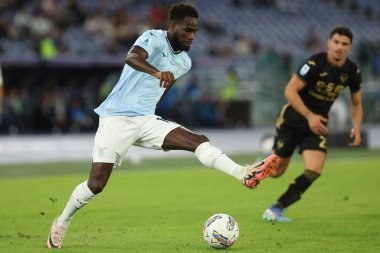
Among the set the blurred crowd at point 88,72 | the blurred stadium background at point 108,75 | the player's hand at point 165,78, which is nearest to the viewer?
the player's hand at point 165,78

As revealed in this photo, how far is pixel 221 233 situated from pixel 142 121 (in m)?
1.30

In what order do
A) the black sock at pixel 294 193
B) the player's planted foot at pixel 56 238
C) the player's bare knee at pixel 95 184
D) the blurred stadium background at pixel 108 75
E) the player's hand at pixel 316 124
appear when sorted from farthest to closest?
the blurred stadium background at pixel 108 75
the black sock at pixel 294 193
the player's hand at pixel 316 124
the player's planted foot at pixel 56 238
the player's bare knee at pixel 95 184

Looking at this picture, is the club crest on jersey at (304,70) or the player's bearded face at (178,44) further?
the club crest on jersey at (304,70)

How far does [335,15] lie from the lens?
41.0 m

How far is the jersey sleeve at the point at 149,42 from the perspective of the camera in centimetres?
807

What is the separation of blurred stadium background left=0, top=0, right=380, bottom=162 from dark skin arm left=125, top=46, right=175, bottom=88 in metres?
15.5

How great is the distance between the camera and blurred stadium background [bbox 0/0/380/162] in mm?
27172

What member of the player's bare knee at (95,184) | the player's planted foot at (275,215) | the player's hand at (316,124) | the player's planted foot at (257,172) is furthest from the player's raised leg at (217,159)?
the player's planted foot at (275,215)

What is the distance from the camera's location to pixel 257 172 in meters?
7.66

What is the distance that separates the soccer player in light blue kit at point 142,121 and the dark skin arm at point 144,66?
41 mm

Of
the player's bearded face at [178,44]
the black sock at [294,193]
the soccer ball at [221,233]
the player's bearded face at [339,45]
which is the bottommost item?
the black sock at [294,193]

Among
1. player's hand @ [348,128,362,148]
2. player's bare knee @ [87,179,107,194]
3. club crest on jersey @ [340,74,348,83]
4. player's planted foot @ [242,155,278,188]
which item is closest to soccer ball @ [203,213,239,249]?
player's planted foot @ [242,155,278,188]

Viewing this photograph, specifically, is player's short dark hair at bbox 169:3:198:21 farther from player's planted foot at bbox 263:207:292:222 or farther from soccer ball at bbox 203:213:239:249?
player's planted foot at bbox 263:207:292:222

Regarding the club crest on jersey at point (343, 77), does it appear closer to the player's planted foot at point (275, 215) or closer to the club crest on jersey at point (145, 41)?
the player's planted foot at point (275, 215)
